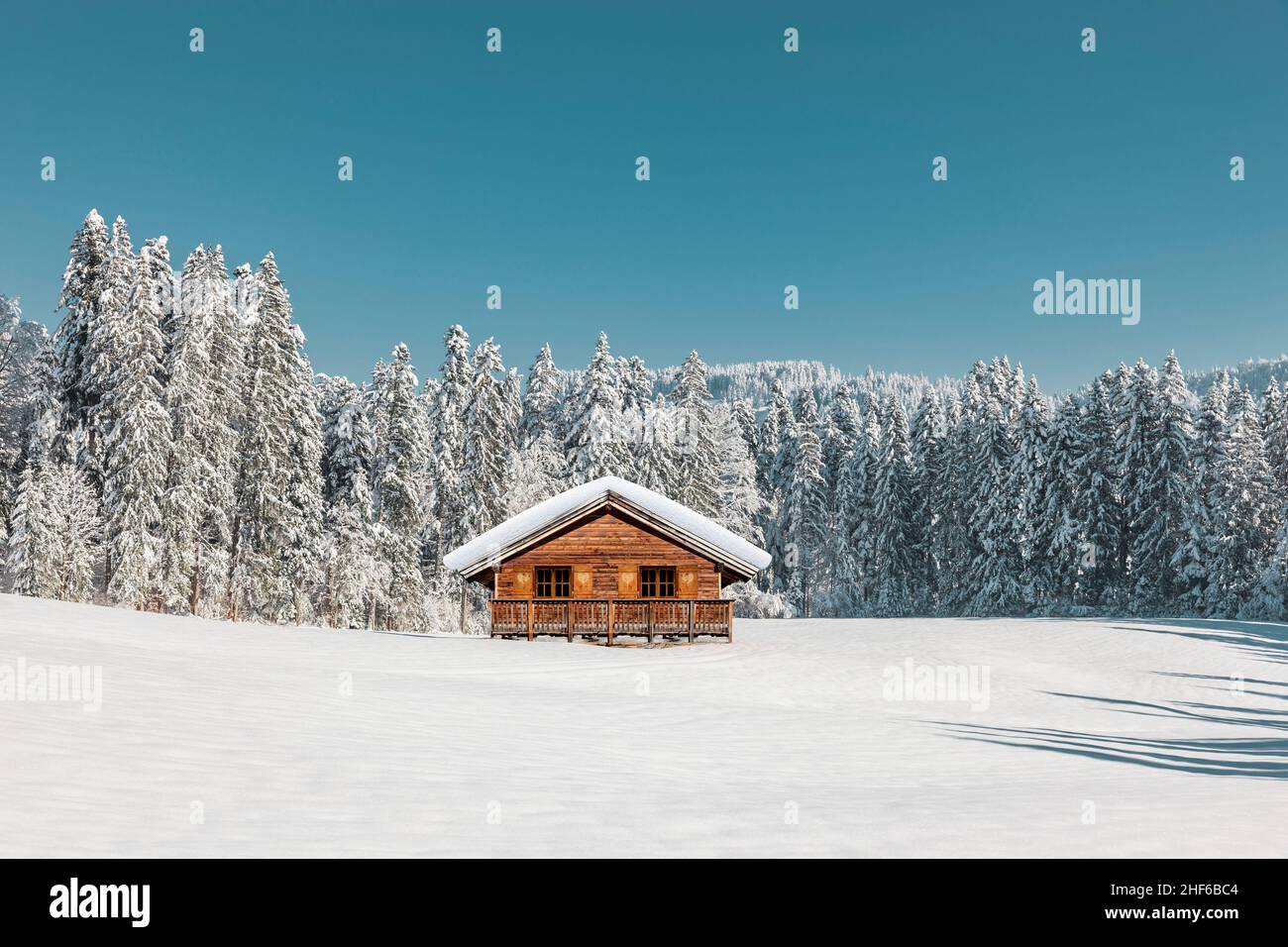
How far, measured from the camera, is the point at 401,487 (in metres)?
50.0

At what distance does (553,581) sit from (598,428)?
27.5m

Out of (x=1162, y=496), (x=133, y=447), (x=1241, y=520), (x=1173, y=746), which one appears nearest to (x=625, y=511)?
(x=1173, y=746)

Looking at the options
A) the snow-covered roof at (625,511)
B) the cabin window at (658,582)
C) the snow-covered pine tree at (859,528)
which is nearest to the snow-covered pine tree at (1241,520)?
the snow-covered pine tree at (859,528)

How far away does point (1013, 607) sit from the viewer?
56.7 m

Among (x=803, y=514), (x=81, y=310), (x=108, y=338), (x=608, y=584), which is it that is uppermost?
(x=81, y=310)

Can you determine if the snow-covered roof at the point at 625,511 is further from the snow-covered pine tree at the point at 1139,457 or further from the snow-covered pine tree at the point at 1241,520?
the snow-covered pine tree at the point at 1139,457

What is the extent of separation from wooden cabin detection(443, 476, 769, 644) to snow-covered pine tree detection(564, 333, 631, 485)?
83.3 feet

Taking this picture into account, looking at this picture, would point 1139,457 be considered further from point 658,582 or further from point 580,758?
point 580,758

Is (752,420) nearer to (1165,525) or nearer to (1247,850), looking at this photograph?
(1165,525)

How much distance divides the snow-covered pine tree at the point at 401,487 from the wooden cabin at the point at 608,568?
74.7ft

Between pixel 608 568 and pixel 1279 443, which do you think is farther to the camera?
pixel 1279 443

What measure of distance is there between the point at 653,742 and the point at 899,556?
2394 inches

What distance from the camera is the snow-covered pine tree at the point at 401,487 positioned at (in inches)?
1917
